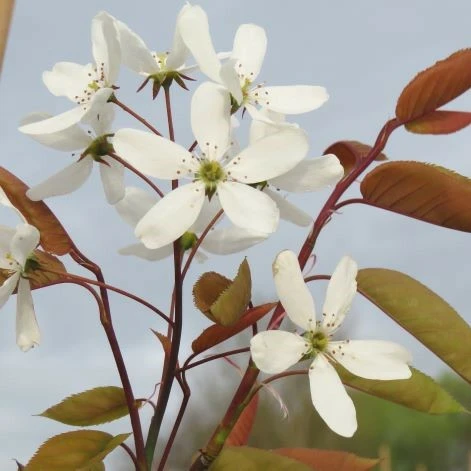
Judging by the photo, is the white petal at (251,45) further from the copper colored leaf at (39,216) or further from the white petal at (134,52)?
the copper colored leaf at (39,216)

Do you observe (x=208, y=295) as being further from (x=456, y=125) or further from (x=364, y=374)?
(x=456, y=125)

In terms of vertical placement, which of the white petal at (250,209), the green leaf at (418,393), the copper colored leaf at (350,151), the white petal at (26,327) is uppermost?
the copper colored leaf at (350,151)

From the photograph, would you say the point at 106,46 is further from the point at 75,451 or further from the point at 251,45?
the point at 75,451


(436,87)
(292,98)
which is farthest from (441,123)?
(292,98)

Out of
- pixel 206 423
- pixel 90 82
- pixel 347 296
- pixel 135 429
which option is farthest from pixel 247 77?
pixel 206 423

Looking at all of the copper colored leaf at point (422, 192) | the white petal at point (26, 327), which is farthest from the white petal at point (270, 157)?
the white petal at point (26, 327)
